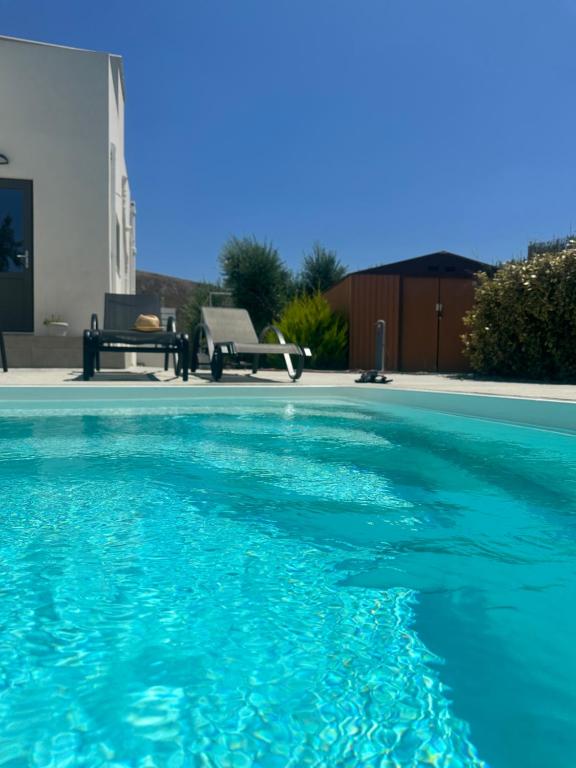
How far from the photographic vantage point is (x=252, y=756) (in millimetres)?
890

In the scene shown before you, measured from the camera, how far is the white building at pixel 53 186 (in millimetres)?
8203

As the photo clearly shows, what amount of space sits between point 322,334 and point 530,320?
12.4ft

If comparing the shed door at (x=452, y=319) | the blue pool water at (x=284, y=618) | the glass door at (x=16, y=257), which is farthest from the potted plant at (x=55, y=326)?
the shed door at (x=452, y=319)

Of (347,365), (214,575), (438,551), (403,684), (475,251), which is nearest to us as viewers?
(403,684)

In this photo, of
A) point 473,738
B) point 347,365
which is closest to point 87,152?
point 347,365

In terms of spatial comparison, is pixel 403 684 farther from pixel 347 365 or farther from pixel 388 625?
pixel 347 365

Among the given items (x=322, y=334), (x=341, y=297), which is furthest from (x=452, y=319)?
(x=322, y=334)

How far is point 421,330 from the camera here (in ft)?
33.3

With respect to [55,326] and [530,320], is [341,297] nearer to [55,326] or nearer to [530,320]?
[530,320]

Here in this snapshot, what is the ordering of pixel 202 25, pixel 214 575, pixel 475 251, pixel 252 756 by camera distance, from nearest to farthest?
pixel 252 756 < pixel 214 575 < pixel 202 25 < pixel 475 251

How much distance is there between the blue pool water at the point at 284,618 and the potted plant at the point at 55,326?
573cm

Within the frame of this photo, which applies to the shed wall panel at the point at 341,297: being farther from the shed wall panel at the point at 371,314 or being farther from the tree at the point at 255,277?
the tree at the point at 255,277

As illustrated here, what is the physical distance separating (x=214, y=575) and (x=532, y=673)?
2.87ft

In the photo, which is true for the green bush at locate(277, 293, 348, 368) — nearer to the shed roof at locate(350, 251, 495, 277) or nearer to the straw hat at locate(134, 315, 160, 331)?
the straw hat at locate(134, 315, 160, 331)
